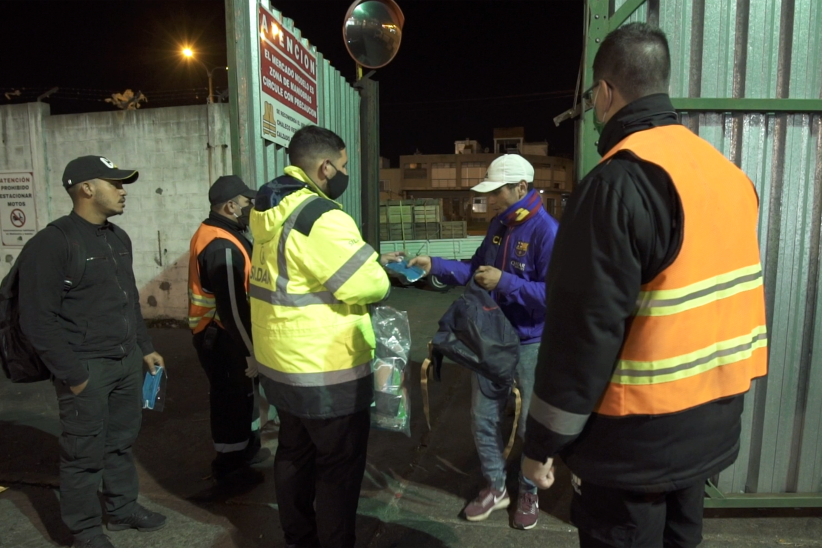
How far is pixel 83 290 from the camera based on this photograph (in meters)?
2.63

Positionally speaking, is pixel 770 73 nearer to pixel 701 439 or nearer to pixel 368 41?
pixel 701 439

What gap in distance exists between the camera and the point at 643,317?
1368 millimetres

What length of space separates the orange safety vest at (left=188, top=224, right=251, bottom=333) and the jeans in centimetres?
162

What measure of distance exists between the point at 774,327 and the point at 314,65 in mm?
4070

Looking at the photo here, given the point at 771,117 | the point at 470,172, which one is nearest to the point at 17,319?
the point at 771,117

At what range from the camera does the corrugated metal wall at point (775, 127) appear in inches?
99.8

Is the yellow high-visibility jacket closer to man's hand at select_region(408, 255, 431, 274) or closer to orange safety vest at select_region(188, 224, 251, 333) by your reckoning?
man's hand at select_region(408, 255, 431, 274)

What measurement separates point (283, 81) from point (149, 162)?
468 cm

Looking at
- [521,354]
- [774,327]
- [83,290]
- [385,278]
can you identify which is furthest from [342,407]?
[774,327]

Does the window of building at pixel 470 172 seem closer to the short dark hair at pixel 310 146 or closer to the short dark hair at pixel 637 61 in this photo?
the short dark hair at pixel 310 146

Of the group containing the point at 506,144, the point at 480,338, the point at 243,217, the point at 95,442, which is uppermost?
the point at 506,144

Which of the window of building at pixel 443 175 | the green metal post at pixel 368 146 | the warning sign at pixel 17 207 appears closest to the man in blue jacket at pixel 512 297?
the green metal post at pixel 368 146

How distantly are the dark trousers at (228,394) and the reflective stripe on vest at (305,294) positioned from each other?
4.16ft

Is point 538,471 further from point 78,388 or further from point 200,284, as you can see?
point 200,284
